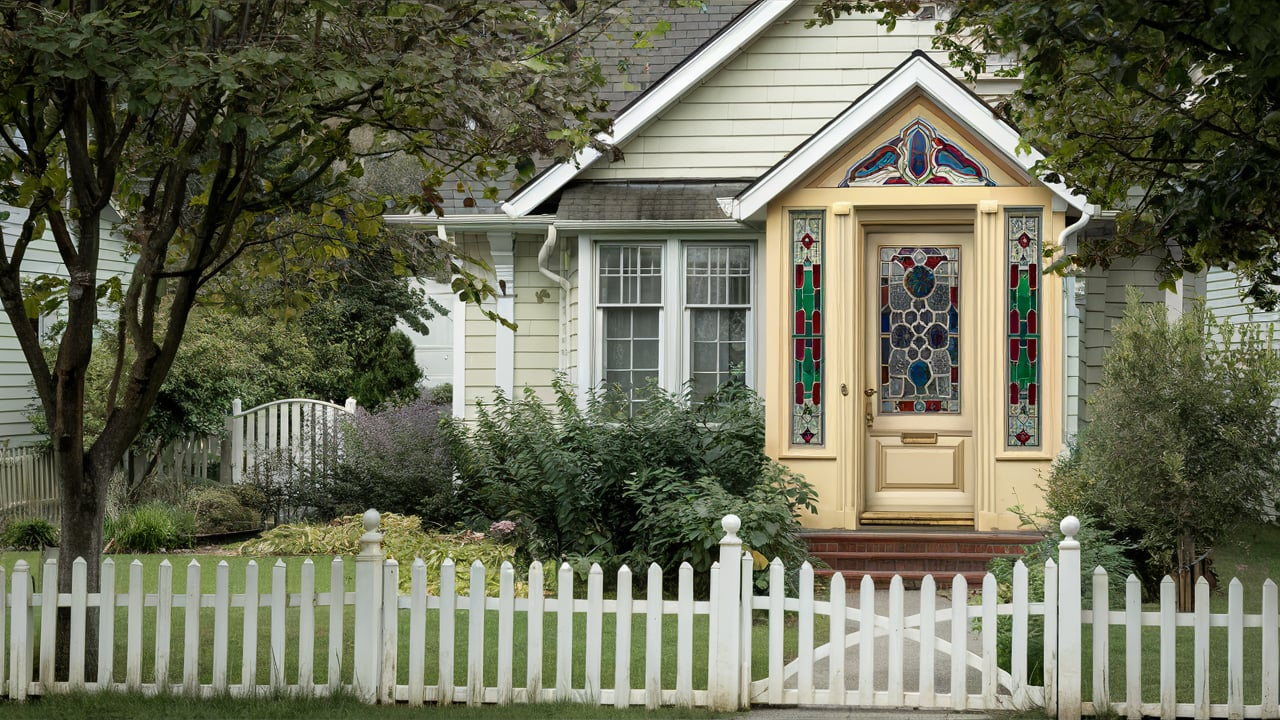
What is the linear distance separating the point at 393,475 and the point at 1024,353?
6.72 metres

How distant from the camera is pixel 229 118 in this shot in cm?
577

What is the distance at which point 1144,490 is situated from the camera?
8836mm

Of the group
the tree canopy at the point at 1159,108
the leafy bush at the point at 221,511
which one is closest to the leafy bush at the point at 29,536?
the leafy bush at the point at 221,511

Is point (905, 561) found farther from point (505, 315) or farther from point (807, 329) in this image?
point (505, 315)

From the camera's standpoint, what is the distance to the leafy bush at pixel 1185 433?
8.62 metres

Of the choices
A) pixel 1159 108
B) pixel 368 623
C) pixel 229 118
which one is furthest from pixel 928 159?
pixel 229 118

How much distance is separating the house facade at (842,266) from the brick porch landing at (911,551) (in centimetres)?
26

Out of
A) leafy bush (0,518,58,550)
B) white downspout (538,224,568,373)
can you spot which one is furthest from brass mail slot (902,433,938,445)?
leafy bush (0,518,58,550)

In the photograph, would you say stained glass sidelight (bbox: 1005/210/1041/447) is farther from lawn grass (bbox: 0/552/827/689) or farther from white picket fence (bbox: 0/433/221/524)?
white picket fence (bbox: 0/433/221/524)

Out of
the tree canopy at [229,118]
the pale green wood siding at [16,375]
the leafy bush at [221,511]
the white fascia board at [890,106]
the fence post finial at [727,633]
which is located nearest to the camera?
the tree canopy at [229,118]

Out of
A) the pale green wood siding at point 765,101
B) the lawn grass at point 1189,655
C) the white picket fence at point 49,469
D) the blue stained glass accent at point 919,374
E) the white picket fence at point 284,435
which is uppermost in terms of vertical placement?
the pale green wood siding at point 765,101

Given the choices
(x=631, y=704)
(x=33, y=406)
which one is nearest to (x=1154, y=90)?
(x=631, y=704)

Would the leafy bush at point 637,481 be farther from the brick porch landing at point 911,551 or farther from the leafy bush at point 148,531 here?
the leafy bush at point 148,531

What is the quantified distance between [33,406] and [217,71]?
46.4 feet
